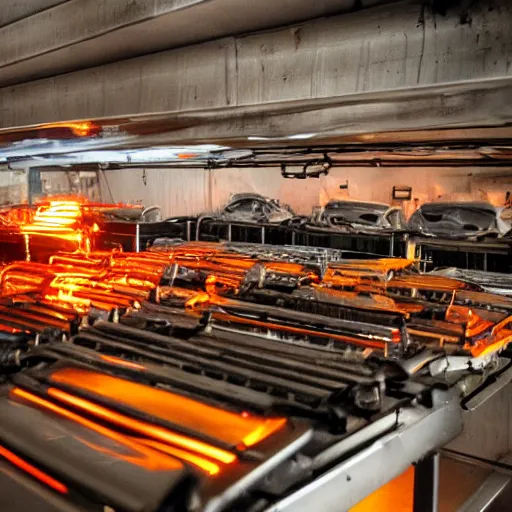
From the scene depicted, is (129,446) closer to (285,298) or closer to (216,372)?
(216,372)

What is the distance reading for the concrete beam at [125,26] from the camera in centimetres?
132

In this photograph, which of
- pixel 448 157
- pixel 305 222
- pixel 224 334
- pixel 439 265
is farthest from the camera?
pixel 305 222

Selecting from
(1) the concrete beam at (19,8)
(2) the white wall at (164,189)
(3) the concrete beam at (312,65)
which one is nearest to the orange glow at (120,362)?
(3) the concrete beam at (312,65)

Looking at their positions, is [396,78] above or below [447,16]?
below

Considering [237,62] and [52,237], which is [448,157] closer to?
[237,62]

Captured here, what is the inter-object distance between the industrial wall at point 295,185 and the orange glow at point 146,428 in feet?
12.9

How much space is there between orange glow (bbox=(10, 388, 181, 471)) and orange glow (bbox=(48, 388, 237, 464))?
3 cm

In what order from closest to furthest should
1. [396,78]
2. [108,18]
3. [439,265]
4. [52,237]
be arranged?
1. [396,78]
2. [108,18]
3. [439,265]
4. [52,237]

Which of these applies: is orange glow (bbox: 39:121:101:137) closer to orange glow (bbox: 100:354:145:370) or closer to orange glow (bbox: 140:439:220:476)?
orange glow (bbox: 100:354:145:370)

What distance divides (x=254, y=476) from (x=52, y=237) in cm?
414

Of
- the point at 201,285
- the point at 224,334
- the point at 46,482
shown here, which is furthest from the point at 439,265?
the point at 46,482

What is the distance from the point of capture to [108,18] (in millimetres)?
1504

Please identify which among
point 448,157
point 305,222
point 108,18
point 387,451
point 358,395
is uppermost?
point 108,18

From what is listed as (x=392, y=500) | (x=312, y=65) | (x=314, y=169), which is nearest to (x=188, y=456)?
(x=312, y=65)
